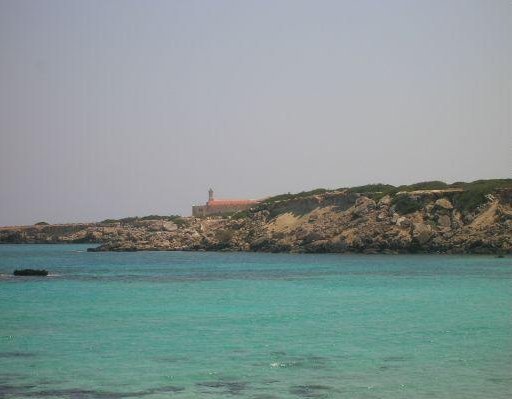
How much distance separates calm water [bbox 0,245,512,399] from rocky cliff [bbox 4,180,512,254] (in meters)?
29.4

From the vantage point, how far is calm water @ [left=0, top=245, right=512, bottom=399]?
667 inches

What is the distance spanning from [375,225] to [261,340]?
60680mm

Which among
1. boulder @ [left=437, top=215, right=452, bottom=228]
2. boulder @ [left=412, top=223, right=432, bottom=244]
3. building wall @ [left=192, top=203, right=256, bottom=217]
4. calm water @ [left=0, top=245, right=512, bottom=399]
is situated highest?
building wall @ [left=192, top=203, right=256, bottom=217]

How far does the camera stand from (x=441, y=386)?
16781mm

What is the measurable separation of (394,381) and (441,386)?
1077 millimetres

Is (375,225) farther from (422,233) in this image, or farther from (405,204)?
(422,233)

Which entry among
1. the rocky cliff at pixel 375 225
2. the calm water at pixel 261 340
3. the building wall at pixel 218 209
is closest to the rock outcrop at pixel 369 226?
the rocky cliff at pixel 375 225

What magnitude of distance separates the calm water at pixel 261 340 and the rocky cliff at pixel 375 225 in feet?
96.6

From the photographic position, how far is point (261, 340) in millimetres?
23484

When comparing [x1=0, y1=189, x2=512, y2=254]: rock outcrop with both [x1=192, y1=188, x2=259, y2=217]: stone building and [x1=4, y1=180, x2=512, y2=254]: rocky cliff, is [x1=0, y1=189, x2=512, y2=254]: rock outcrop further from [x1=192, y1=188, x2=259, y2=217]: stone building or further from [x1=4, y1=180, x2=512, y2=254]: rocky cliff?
[x1=192, y1=188, x2=259, y2=217]: stone building

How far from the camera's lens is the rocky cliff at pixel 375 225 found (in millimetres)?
75500

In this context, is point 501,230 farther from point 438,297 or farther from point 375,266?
point 438,297

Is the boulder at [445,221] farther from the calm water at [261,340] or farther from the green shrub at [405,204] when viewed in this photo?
the calm water at [261,340]

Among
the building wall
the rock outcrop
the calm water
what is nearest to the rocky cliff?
the rock outcrop
